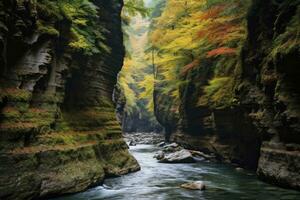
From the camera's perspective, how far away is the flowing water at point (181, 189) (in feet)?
35.7

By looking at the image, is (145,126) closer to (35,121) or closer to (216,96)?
(216,96)

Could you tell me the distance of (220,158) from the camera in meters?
21.0

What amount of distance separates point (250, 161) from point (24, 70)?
12.6 metres

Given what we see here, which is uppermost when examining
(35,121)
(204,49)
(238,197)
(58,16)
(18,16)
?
(204,49)

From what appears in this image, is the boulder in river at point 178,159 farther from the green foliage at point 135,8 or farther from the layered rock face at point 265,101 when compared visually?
the green foliage at point 135,8

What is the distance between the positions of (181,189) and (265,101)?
529 centimetres

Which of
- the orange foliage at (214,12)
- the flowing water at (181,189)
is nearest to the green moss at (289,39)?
the flowing water at (181,189)

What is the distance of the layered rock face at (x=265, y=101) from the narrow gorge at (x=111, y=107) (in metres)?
0.05

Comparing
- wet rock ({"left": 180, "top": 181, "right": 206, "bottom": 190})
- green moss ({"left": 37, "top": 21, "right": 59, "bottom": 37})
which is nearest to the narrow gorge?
green moss ({"left": 37, "top": 21, "right": 59, "bottom": 37})

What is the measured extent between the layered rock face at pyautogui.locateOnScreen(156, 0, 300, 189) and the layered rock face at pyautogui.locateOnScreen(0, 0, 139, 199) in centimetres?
644

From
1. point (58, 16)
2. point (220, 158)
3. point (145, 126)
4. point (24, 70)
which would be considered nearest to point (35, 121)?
point (24, 70)

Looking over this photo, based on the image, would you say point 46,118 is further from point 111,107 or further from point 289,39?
point 289,39

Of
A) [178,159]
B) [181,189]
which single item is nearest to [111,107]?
[178,159]

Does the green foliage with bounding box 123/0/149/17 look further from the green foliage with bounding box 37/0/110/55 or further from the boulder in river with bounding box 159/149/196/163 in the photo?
the boulder in river with bounding box 159/149/196/163
